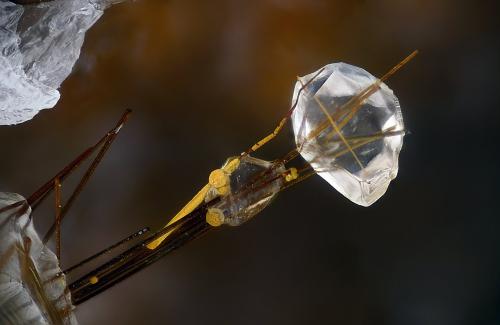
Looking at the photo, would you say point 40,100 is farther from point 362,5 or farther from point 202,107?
point 362,5

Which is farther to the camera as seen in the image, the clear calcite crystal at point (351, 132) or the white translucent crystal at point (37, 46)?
the clear calcite crystal at point (351, 132)

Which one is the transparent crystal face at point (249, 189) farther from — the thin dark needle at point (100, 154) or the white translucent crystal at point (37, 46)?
the white translucent crystal at point (37, 46)

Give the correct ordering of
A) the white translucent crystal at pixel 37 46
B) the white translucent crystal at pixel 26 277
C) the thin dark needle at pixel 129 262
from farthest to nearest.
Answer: the white translucent crystal at pixel 37 46 < the thin dark needle at pixel 129 262 < the white translucent crystal at pixel 26 277

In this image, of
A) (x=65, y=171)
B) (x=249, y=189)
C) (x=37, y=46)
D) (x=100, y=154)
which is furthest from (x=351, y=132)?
(x=37, y=46)

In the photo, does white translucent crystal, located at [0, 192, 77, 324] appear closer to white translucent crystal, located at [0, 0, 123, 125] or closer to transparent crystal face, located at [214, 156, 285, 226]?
white translucent crystal, located at [0, 0, 123, 125]

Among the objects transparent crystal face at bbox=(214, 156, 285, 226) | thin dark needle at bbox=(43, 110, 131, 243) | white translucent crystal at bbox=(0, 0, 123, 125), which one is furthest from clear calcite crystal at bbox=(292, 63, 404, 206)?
white translucent crystal at bbox=(0, 0, 123, 125)

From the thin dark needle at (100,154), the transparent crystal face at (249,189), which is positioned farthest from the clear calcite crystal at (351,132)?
the thin dark needle at (100,154)

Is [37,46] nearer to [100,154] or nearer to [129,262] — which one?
[100,154]
